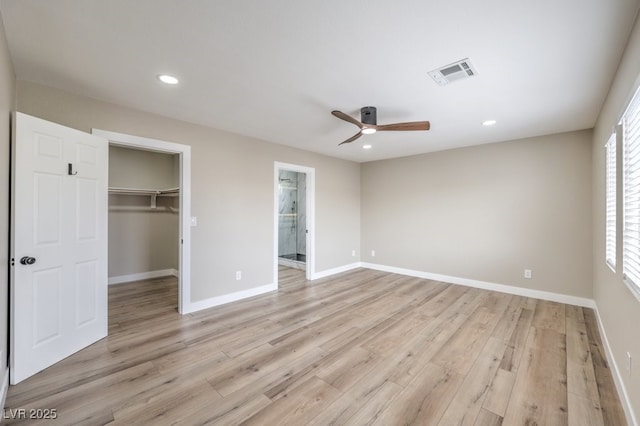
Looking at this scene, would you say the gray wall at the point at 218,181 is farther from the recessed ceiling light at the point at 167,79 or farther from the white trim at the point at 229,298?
the recessed ceiling light at the point at 167,79

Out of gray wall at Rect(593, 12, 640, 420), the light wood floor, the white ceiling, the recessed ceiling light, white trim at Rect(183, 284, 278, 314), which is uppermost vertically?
the white ceiling

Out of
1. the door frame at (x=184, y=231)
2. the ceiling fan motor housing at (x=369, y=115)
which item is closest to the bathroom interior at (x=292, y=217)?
the door frame at (x=184, y=231)

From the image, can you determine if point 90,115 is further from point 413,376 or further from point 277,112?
point 413,376

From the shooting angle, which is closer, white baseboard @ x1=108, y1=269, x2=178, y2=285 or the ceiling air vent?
the ceiling air vent

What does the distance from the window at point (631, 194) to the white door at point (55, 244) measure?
4.30m

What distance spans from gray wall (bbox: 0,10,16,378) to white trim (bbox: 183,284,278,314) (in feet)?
5.72

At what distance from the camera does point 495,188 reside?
4645 mm

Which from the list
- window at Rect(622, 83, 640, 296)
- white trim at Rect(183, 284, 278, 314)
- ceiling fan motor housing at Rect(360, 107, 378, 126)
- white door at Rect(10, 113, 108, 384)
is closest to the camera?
window at Rect(622, 83, 640, 296)

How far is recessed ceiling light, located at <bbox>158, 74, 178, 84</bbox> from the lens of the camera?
2400 millimetres

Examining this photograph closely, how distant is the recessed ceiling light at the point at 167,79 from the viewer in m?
2.40

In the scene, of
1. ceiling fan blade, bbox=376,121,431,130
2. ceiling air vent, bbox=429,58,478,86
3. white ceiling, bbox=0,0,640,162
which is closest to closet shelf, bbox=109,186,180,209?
white ceiling, bbox=0,0,640,162

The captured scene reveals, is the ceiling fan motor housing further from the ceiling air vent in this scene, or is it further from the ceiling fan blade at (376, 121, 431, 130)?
the ceiling air vent

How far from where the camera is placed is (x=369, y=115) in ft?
10.1

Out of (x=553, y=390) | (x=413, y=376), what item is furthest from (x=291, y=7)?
(x=553, y=390)
